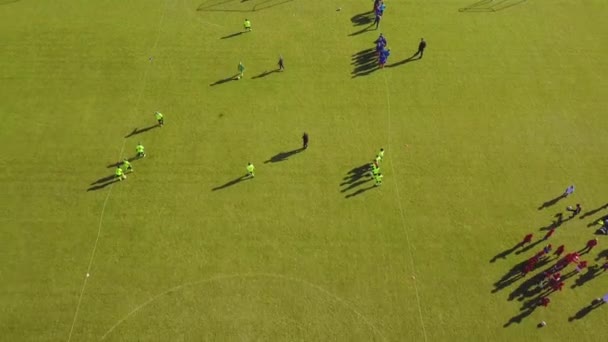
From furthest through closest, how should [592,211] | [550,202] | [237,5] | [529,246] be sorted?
[237,5], [550,202], [592,211], [529,246]

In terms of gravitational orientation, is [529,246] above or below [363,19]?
below

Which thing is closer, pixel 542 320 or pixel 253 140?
pixel 542 320

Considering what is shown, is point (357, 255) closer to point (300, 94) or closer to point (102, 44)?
point (300, 94)

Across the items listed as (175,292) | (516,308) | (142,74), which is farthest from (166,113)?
(516,308)

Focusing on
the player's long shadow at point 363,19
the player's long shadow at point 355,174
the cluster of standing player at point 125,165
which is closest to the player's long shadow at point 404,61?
the player's long shadow at point 363,19

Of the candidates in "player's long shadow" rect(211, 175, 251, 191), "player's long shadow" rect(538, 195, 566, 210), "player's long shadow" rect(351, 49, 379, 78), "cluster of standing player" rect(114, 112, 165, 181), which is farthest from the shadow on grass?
"cluster of standing player" rect(114, 112, 165, 181)

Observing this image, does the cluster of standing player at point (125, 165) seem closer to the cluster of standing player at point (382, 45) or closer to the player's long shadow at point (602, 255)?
the cluster of standing player at point (382, 45)

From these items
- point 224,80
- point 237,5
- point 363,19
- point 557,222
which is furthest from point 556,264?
point 237,5

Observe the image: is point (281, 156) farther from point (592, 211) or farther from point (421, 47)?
point (592, 211)

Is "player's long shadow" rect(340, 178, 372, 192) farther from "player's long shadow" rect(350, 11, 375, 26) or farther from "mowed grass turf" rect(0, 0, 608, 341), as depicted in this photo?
"player's long shadow" rect(350, 11, 375, 26)
